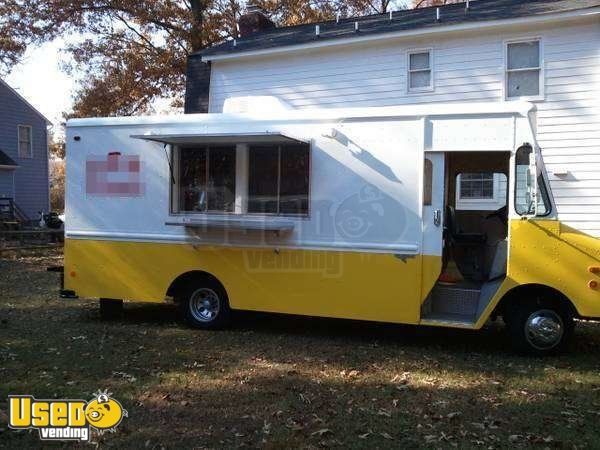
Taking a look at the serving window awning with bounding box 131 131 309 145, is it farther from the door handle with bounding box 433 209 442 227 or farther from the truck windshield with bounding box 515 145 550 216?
the truck windshield with bounding box 515 145 550 216

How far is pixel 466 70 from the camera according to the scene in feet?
41.6

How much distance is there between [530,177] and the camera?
20.9 feet

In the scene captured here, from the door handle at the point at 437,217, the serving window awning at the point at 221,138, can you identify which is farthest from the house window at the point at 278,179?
the door handle at the point at 437,217

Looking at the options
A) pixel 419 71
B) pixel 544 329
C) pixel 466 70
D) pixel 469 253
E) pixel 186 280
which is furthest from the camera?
pixel 419 71

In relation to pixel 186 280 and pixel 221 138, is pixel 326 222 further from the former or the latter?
pixel 186 280

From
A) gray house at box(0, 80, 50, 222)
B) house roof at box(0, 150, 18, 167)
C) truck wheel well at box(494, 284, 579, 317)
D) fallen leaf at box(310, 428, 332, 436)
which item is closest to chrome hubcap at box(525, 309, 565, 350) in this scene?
truck wheel well at box(494, 284, 579, 317)

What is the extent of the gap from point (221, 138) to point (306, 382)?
323 cm

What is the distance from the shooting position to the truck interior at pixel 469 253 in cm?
687

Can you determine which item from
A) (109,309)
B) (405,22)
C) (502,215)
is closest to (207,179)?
(109,309)

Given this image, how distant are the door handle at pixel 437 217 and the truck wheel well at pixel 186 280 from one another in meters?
2.92

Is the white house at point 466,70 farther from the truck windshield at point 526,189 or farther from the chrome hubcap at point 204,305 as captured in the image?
the chrome hubcap at point 204,305

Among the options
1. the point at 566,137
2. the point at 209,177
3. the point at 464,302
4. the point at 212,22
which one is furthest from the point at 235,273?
the point at 212,22

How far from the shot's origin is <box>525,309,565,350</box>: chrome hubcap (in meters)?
6.46

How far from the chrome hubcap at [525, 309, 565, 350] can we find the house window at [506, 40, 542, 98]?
7.04m
